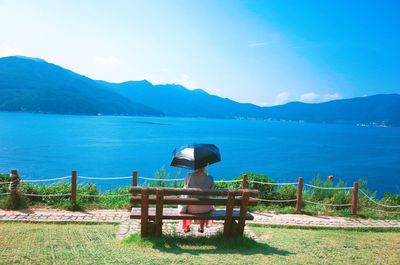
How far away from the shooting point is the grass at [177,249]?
5.02m

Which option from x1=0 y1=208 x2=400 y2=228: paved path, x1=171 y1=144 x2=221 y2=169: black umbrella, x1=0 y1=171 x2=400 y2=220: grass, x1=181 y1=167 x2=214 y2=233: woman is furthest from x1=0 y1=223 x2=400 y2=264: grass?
x1=0 y1=171 x2=400 y2=220: grass

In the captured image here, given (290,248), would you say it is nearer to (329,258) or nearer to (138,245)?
(329,258)

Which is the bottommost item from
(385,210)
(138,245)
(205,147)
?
(385,210)

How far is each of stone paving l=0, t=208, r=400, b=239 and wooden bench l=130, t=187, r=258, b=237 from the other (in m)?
1.14

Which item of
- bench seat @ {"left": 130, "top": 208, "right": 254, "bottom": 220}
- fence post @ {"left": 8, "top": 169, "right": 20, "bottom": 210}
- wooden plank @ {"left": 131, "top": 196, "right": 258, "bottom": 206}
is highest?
wooden plank @ {"left": 131, "top": 196, "right": 258, "bottom": 206}

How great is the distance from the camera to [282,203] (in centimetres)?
1229

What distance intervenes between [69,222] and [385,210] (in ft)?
34.7

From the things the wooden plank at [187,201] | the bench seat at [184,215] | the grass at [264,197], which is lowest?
the grass at [264,197]

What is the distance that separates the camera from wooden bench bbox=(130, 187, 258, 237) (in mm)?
6129

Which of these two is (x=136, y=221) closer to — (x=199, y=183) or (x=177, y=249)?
(x=199, y=183)

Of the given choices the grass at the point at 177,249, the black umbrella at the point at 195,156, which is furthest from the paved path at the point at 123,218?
the black umbrella at the point at 195,156

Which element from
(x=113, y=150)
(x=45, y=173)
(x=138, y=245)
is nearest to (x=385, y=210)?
(x=138, y=245)

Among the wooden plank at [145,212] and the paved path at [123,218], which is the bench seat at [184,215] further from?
the paved path at [123,218]

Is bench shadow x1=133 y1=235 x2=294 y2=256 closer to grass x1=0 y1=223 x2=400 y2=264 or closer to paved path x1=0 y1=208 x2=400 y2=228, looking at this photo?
Answer: grass x1=0 y1=223 x2=400 y2=264
